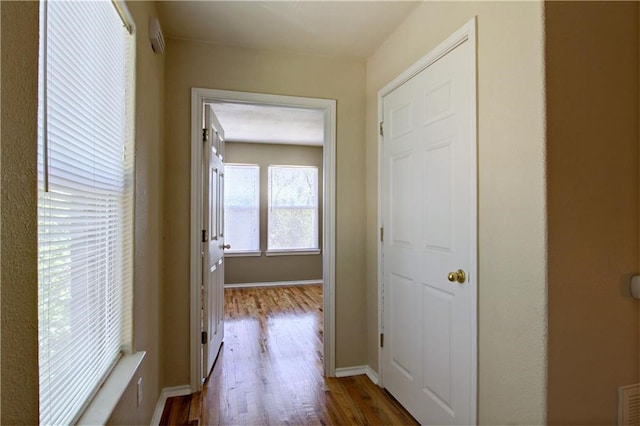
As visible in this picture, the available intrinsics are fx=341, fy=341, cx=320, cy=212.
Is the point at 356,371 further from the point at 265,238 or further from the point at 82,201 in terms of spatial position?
the point at 265,238

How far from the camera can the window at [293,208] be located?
231 inches

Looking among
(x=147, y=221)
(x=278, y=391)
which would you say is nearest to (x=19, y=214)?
(x=147, y=221)

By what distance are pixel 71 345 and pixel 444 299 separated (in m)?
1.60

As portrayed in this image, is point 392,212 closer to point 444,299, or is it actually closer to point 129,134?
point 444,299

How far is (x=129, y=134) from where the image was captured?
155 centimetres

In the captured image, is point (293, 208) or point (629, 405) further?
point (293, 208)

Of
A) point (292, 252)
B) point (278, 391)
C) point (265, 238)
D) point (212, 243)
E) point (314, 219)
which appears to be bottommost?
point (278, 391)

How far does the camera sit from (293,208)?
19.6ft

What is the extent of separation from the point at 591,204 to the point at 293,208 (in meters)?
4.91

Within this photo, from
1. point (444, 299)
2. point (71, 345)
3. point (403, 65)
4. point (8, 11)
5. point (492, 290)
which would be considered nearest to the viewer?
point (8, 11)

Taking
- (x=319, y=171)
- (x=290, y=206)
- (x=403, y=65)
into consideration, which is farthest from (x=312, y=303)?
(x=403, y=65)

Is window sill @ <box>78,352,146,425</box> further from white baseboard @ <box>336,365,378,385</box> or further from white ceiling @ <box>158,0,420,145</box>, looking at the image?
white ceiling @ <box>158,0,420,145</box>

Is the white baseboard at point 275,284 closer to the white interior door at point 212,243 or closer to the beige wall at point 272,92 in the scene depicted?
the white interior door at point 212,243

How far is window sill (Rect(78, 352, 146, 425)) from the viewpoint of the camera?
111 centimetres
